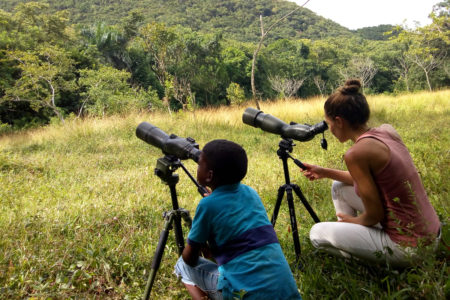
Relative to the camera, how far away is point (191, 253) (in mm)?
1382

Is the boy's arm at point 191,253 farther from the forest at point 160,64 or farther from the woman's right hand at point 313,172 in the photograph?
the forest at point 160,64

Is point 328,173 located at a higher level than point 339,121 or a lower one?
lower

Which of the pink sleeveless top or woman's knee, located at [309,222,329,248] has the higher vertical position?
the pink sleeveless top

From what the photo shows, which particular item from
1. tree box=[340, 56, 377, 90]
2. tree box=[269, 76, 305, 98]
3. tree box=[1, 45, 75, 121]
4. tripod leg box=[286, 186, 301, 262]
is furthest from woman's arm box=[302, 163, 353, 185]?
tree box=[340, 56, 377, 90]

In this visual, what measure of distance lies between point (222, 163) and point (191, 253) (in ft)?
1.47

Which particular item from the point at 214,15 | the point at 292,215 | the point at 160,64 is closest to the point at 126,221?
the point at 292,215

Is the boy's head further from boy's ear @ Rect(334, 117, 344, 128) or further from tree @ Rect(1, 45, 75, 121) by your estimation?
tree @ Rect(1, 45, 75, 121)

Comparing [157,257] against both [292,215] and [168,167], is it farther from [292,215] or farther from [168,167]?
[292,215]

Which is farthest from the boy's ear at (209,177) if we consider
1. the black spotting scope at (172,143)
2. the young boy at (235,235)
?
the black spotting scope at (172,143)

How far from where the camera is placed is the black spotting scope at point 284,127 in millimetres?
1810

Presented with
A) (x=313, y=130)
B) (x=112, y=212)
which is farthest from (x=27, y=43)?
(x=313, y=130)

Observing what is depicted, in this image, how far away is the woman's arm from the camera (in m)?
2.03

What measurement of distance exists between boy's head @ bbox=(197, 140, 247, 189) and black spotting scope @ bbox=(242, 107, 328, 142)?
61 cm

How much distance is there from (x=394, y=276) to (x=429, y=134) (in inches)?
192
